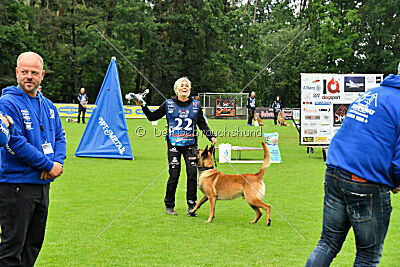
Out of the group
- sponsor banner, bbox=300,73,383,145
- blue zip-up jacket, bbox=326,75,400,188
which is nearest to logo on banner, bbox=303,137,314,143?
sponsor banner, bbox=300,73,383,145

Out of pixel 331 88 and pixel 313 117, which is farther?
pixel 313 117

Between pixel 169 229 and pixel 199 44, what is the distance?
49543mm

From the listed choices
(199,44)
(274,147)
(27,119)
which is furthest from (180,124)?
(199,44)

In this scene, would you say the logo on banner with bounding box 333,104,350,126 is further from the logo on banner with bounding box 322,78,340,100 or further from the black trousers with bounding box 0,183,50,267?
the black trousers with bounding box 0,183,50,267

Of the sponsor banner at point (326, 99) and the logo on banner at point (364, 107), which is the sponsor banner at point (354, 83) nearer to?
the sponsor banner at point (326, 99)

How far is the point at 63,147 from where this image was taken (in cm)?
429

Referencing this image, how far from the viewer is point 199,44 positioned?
5506 cm

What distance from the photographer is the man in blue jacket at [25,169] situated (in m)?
3.72

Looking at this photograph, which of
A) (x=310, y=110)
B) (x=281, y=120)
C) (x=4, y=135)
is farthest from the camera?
(x=281, y=120)

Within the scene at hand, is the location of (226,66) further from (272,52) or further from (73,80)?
(73,80)

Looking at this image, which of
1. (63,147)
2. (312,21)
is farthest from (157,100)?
(63,147)

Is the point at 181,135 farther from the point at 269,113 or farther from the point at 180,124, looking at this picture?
the point at 269,113

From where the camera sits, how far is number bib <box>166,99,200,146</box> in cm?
757

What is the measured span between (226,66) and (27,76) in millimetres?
52141
